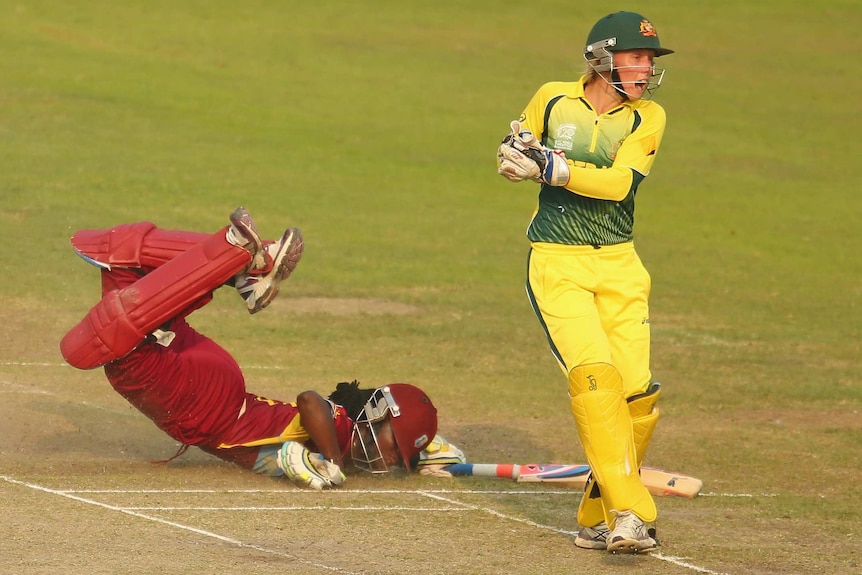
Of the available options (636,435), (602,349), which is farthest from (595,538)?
(602,349)

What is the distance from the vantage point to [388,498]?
8.17 m

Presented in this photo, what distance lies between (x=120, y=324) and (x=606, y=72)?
294cm

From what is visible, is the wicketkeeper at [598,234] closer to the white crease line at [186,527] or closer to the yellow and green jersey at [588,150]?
the yellow and green jersey at [588,150]

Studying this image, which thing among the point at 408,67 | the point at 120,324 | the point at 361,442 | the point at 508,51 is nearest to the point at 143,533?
the point at 120,324

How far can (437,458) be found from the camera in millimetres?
8930

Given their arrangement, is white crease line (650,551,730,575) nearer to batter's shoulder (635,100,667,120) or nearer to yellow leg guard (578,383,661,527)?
yellow leg guard (578,383,661,527)

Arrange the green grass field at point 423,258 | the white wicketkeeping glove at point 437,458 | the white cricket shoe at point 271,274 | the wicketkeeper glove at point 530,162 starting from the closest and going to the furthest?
the wicketkeeper glove at point 530,162, the green grass field at point 423,258, the white cricket shoe at point 271,274, the white wicketkeeping glove at point 437,458

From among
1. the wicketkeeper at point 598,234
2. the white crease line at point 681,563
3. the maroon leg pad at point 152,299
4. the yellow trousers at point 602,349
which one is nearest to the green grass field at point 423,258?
the white crease line at point 681,563

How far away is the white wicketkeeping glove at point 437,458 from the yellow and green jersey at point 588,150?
6.31ft

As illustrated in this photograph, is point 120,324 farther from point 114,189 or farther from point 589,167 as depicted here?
point 114,189

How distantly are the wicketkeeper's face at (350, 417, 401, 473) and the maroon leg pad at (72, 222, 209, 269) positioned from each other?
4.94ft

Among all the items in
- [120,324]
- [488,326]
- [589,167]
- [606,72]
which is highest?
[606,72]

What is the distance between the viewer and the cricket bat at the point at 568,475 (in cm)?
850

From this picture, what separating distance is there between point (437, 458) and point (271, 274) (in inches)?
63.7
